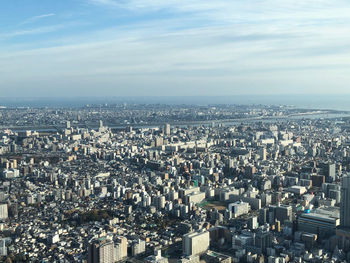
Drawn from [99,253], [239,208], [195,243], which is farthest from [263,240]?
[99,253]

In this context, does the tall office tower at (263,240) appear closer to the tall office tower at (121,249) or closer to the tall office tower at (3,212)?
the tall office tower at (121,249)

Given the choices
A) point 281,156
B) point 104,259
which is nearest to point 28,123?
point 281,156

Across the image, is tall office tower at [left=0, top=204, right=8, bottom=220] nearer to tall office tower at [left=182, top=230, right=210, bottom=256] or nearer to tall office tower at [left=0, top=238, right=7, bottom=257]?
tall office tower at [left=0, top=238, right=7, bottom=257]

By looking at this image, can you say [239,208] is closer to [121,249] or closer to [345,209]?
[345,209]

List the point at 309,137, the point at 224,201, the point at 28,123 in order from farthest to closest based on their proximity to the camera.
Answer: the point at 28,123, the point at 309,137, the point at 224,201

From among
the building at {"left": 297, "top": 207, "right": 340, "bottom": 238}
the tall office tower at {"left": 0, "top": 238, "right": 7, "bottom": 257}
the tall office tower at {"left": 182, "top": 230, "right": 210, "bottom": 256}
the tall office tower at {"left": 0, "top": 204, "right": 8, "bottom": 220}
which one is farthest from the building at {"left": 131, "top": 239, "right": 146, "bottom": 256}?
the tall office tower at {"left": 0, "top": 204, "right": 8, "bottom": 220}

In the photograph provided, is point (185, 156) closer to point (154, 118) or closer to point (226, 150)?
point (226, 150)
